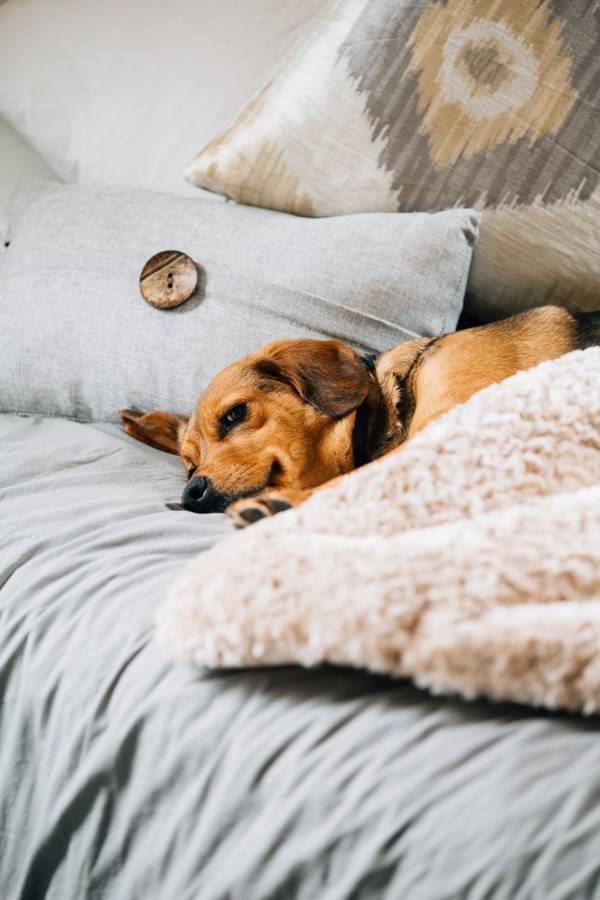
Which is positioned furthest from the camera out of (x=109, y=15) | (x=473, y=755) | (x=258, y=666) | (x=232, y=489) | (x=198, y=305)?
(x=109, y=15)

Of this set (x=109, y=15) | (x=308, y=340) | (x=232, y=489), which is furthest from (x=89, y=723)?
(x=109, y=15)

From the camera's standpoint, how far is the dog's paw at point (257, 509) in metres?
1.08

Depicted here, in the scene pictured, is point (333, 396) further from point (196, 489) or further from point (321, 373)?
point (196, 489)

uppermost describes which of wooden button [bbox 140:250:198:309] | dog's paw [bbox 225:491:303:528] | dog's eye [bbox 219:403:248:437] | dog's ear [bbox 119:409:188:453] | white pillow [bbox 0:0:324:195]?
white pillow [bbox 0:0:324:195]

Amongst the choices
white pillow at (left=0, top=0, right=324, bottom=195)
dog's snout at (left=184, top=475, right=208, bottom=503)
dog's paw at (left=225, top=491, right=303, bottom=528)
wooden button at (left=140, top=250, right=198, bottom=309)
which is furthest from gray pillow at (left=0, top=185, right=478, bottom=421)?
dog's paw at (left=225, top=491, right=303, bottom=528)

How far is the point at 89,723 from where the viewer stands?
85 centimetres

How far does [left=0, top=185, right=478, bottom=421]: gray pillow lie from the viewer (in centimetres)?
161

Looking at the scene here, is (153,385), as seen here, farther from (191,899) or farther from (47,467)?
(191,899)

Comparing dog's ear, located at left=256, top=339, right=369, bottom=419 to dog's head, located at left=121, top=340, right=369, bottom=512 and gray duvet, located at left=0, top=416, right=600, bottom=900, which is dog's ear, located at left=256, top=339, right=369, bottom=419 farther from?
gray duvet, located at left=0, top=416, right=600, bottom=900

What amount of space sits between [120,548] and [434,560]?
52 cm

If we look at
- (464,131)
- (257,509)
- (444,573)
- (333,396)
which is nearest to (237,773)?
(444,573)

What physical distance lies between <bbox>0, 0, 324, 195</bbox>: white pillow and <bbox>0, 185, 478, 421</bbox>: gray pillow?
436 mm


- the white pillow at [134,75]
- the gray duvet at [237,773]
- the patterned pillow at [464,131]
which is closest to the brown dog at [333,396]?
the patterned pillow at [464,131]

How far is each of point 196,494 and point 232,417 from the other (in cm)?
25
